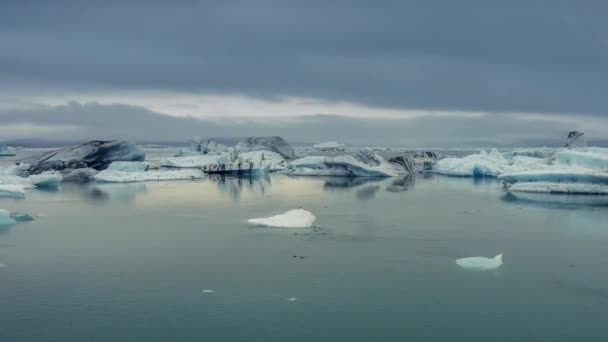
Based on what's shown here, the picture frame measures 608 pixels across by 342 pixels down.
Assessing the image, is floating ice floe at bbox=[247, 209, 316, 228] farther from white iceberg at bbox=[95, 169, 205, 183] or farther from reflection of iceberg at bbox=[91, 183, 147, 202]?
white iceberg at bbox=[95, 169, 205, 183]

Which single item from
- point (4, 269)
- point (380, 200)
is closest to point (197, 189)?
point (380, 200)

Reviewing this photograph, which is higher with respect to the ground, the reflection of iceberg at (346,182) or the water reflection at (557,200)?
the reflection of iceberg at (346,182)

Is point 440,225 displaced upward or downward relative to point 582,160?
downward

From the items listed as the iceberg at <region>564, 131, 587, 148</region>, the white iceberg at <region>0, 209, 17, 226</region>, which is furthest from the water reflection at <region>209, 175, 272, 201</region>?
the iceberg at <region>564, 131, 587, 148</region>

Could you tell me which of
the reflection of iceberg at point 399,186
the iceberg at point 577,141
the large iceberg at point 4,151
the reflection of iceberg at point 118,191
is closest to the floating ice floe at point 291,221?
the reflection of iceberg at point 118,191

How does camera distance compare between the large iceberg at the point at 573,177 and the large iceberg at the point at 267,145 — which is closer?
the large iceberg at the point at 573,177

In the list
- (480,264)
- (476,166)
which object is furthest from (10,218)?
(476,166)

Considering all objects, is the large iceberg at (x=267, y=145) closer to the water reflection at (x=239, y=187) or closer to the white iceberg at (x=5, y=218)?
the water reflection at (x=239, y=187)

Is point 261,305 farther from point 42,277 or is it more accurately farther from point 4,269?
point 4,269
